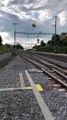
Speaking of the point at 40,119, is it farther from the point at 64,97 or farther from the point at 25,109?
the point at 64,97

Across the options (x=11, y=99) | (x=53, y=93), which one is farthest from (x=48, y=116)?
(x=53, y=93)

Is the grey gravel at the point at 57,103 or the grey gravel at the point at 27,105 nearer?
the grey gravel at the point at 27,105

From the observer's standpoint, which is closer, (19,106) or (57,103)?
(19,106)

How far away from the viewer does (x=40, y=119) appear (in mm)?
7410

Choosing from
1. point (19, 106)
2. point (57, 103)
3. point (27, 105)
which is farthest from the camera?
point (57, 103)

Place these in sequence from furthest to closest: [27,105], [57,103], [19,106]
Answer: [57,103], [27,105], [19,106]

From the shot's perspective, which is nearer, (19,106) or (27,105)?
(19,106)

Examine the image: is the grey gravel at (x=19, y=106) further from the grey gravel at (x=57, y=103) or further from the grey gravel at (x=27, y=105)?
the grey gravel at (x=57, y=103)

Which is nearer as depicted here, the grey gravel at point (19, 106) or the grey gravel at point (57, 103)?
the grey gravel at point (19, 106)

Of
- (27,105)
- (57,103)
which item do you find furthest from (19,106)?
(57,103)

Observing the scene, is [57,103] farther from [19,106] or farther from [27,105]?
[19,106]

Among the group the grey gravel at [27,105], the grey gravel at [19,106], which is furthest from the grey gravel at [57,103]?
the grey gravel at [19,106]

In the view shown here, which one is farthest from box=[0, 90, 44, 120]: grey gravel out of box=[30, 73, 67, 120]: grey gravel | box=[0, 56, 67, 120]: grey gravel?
box=[30, 73, 67, 120]: grey gravel

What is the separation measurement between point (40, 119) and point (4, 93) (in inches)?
177
